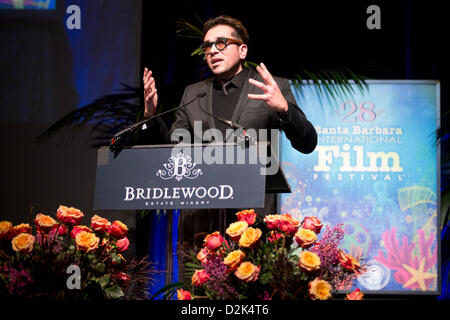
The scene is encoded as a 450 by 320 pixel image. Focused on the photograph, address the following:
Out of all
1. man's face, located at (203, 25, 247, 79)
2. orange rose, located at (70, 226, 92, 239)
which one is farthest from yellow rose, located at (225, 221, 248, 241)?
man's face, located at (203, 25, 247, 79)

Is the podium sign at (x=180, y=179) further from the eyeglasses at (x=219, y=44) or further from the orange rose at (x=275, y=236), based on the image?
the eyeglasses at (x=219, y=44)

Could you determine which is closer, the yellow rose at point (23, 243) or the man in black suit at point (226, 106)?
the yellow rose at point (23, 243)

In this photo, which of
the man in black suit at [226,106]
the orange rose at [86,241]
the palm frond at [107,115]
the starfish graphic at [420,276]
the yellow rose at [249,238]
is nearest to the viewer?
the yellow rose at [249,238]

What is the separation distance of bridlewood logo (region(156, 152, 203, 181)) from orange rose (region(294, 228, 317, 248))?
17.0 inches

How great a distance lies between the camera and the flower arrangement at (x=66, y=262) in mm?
1945

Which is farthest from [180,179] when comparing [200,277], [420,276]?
[420,276]

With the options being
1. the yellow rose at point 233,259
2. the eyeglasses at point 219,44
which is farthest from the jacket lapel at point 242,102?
the yellow rose at point 233,259

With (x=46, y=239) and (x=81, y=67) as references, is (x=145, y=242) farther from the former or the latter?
(x=46, y=239)

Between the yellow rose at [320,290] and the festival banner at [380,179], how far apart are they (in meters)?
2.01

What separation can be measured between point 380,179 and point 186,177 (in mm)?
2109

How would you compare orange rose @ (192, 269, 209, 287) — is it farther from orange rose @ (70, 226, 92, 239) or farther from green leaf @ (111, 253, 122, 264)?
orange rose @ (70, 226, 92, 239)

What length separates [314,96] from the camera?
13.1 feet

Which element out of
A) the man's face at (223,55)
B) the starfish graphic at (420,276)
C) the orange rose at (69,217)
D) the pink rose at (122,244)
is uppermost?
the man's face at (223,55)

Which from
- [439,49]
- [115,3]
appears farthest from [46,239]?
[439,49]
